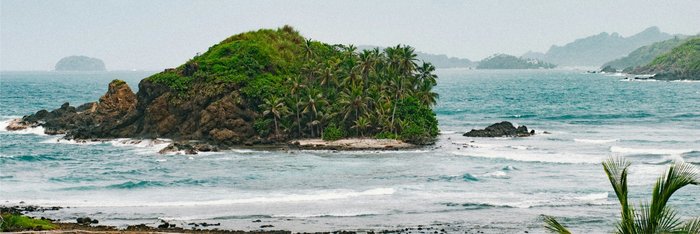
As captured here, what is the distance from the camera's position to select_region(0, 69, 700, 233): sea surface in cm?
5297

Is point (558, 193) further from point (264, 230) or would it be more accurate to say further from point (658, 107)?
point (658, 107)

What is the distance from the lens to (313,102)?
9181 centimetres

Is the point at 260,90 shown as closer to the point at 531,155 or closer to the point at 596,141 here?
the point at 531,155

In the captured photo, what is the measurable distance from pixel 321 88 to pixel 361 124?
9939mm

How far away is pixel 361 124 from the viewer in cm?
9125

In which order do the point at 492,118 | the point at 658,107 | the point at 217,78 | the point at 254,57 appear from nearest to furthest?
1. the point at 217,78
2. the point at 254,57
3. the point at 492,118
4. the point at 658,107

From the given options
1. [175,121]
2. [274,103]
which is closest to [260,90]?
[274,103]

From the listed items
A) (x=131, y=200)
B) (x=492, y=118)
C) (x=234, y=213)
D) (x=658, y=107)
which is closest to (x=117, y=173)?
(x=131, y=200)

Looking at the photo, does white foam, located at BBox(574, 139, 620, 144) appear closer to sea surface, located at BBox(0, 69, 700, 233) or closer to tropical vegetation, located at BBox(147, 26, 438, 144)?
sea surface, located at BBox(0, 69, 700, 233)

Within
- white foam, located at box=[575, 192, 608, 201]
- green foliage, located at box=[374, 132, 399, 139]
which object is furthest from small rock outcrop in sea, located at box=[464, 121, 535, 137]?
white foam, located at box=[575, 192, 608, 201]

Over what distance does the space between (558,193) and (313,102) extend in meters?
37.6

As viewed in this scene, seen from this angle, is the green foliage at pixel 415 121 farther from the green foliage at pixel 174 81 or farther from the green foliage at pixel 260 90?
the green foliage at pixel 174 81

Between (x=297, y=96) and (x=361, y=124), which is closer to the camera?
(x=361, y=124)

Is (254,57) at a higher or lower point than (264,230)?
higher
